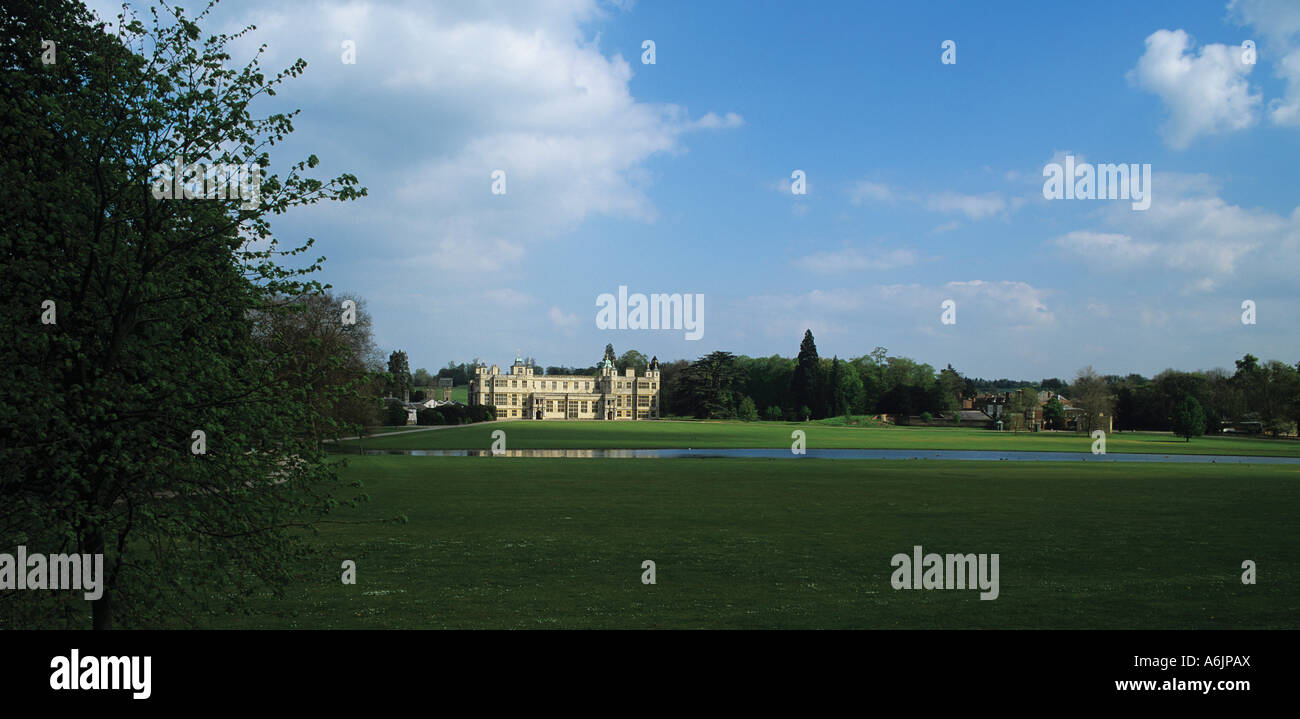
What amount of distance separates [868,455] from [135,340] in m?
36.3

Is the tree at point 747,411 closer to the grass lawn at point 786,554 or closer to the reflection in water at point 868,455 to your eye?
the reflection in water at point 868,455

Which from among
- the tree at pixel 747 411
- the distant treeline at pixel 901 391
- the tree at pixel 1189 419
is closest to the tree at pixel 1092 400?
the distant treeline at pixel 901 391

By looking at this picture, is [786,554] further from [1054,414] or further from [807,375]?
[807,375]

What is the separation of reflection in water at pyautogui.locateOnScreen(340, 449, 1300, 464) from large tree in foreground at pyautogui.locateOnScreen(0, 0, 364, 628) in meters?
28.6

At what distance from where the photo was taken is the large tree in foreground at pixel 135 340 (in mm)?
5355

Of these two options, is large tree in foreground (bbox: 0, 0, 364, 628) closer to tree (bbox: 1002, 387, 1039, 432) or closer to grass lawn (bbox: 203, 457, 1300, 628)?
grass lawn (bbox: 203, 457, 1300, 628)

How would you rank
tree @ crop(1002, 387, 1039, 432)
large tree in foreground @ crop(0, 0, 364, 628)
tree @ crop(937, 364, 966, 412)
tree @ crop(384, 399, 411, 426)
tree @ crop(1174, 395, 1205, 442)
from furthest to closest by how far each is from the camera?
tree @ crop(937, 364, 966, 412) → tree @ crop(1002, 387, 1039, 432) → tree @ crop(384, 399, 411, 426) → tree @ crop(1174, 395, 1205, 442) → large tree in foreground @ crop(0, 0, 364, 628)

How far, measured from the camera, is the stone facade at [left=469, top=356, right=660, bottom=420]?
134250mm

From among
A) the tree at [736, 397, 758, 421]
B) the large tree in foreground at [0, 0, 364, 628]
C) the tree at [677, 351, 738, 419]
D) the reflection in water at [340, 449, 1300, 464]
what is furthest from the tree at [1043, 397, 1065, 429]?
the large tree in foreground at [0, 0, 364, 628]

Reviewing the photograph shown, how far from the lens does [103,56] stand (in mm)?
5785

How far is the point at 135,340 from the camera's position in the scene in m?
5.79

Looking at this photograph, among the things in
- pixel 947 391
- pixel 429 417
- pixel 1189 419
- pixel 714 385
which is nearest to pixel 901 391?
pixel 947 391

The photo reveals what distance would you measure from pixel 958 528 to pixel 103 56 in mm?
14441

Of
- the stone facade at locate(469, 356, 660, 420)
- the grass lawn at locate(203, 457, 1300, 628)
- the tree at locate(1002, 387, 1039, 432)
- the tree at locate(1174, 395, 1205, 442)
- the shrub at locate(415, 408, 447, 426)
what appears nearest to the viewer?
the grass lawn at locate(203, 457, 1300, 628)
